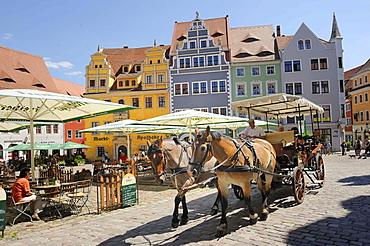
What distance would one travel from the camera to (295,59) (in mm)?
33594

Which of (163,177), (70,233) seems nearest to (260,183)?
(163,177)

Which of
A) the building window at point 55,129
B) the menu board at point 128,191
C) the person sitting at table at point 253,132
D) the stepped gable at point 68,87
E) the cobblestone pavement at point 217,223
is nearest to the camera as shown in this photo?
the cobblestone pavement at point 217,223

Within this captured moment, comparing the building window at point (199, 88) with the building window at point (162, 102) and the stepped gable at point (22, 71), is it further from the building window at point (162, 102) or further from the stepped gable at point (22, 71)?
the stepped gable at point (22, 71)

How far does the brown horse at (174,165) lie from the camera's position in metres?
6.15

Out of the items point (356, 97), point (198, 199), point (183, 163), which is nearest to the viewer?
point (183, 163)

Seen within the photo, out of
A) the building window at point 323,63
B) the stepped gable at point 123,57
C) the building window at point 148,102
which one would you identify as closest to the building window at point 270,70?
the building window at point 323,63

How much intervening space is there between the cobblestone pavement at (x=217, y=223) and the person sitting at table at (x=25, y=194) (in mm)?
570

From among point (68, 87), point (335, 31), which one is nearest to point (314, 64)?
point (335, 31)

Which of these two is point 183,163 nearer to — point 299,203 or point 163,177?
point 163,177

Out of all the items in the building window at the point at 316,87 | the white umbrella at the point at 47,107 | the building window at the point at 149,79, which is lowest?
the white umbrella at the point at 47,107

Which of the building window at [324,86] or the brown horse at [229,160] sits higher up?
the building window at [324,86]

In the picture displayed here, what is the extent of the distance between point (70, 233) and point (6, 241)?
1.16m

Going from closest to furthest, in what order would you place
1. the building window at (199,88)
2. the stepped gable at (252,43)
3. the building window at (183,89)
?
the building window at (199,88) < the building window at (183,89) < the stepped gable at (252,43)

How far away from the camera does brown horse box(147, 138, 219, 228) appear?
20.2 ft
